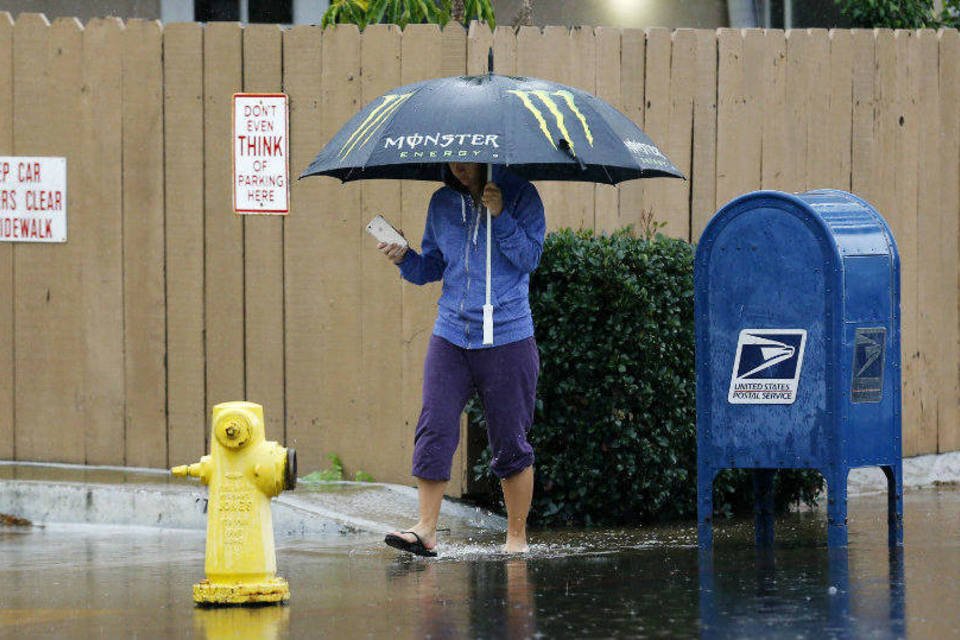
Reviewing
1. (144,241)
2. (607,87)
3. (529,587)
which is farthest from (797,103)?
(529,587)

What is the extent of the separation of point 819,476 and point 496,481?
1.67 metres

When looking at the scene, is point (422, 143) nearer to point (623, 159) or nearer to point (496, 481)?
point (623, 159)

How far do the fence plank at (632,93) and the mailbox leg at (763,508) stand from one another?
1.97 meters

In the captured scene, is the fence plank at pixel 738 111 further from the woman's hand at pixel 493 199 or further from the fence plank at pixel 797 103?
the woman's hand at pixel 493 199

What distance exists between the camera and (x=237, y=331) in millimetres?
9594

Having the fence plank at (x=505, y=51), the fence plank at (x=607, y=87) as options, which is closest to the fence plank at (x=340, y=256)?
the fence plank at (x=505, y=51)

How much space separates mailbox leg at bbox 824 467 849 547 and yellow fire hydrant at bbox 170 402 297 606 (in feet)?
7.65

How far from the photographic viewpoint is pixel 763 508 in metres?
7.97

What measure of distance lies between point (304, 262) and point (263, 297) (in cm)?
31

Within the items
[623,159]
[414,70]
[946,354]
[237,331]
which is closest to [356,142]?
[623,159]

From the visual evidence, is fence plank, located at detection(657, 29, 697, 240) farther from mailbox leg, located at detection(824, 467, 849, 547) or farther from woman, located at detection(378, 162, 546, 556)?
mailbox leg, located at detection(824, 467, 849, 547)

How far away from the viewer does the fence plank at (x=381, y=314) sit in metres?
9.28

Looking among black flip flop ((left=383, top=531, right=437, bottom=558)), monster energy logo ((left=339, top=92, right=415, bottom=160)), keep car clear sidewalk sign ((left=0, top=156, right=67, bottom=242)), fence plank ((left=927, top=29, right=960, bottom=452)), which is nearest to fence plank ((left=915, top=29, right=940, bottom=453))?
fence plank ((left=927, top=29, right=960, bottom=452))

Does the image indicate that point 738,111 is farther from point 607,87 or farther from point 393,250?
point 393,250
